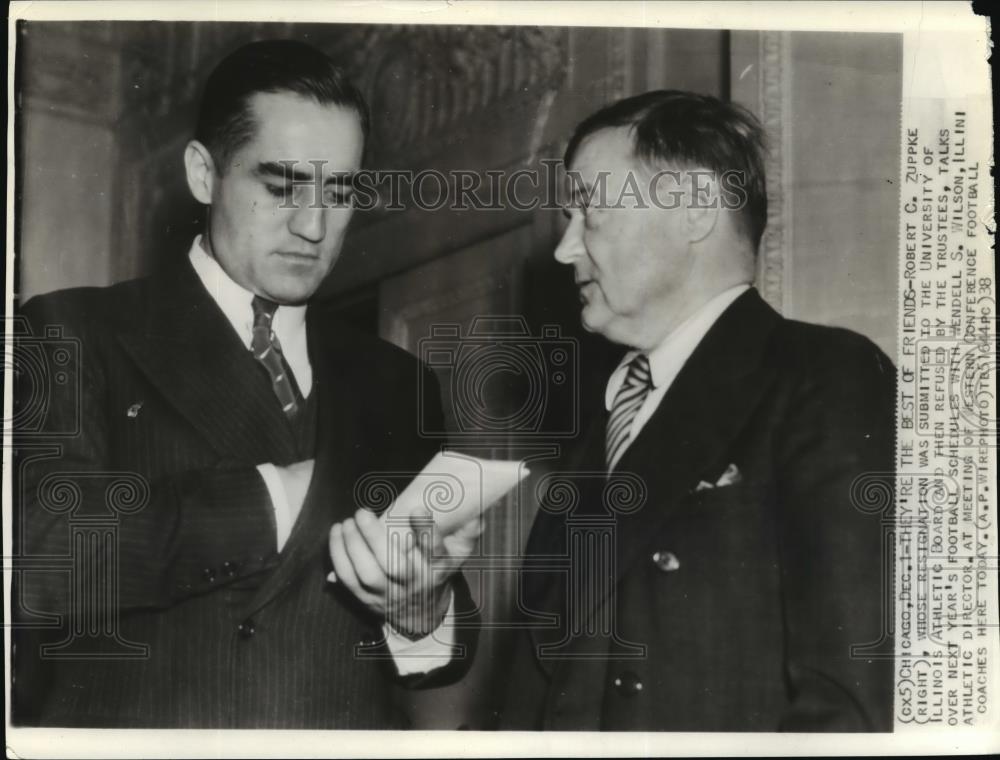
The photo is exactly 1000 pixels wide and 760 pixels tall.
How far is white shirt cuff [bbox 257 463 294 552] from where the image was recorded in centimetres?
262

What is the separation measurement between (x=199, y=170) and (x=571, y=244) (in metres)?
0.95

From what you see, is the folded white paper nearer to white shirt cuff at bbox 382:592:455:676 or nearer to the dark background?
the dark background

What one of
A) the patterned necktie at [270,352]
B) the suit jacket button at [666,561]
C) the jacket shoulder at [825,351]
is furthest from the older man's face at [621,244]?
the patterned necktie at [270,352]

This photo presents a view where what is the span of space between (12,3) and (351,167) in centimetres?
98

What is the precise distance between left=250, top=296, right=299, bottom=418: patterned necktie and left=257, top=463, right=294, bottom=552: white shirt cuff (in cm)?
15

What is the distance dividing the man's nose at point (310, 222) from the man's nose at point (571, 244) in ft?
1.94

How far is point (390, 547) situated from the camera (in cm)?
265

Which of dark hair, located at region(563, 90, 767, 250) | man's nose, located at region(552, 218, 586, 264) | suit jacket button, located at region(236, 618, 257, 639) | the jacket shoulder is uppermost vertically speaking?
dark hair, located at region(563, 90, 767, 250)

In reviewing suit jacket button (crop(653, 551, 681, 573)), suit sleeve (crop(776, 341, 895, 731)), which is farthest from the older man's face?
suit jacket button (crop(653, 551, 681, 573))

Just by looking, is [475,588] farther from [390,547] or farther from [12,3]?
[12,3]

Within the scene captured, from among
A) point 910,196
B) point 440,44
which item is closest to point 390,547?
point 440,44

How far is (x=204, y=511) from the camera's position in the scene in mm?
2605

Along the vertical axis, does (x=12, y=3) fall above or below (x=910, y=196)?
above

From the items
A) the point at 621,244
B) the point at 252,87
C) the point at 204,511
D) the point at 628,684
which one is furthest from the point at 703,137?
the point at 204,511
